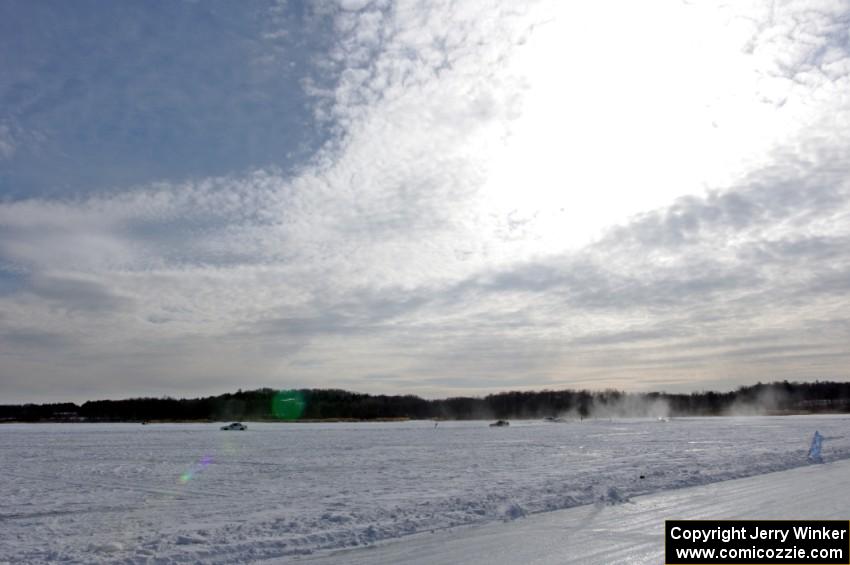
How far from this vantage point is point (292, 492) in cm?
1836

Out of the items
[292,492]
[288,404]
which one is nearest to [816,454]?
[292,492]

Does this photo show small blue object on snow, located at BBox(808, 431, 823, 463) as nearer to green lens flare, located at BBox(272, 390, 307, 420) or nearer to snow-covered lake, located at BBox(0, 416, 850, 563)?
snow-covered lake, located at BBox(0, 416, 850, 563)

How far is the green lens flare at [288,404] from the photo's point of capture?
16112 centimetres

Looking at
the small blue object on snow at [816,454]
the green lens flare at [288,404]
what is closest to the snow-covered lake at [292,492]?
the small blue object on snow at [816,454]

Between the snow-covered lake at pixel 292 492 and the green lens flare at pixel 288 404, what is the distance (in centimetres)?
12841

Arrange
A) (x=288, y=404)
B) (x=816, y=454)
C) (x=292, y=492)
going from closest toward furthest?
(x=292, y=492) → (x=816, y=454) → (x=288, y=404)

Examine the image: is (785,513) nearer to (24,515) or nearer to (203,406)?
(24,515)

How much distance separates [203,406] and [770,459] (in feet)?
512

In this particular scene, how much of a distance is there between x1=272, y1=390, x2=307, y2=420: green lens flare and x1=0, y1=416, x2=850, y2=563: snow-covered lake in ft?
421

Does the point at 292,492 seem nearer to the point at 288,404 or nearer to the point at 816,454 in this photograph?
the point at 816,454

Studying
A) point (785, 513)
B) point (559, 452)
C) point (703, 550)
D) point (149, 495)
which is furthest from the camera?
point (559, 452)

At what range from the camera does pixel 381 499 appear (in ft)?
54.1

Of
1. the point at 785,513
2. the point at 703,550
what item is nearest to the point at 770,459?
the point at 785,513

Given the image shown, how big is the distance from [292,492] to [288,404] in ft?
534
